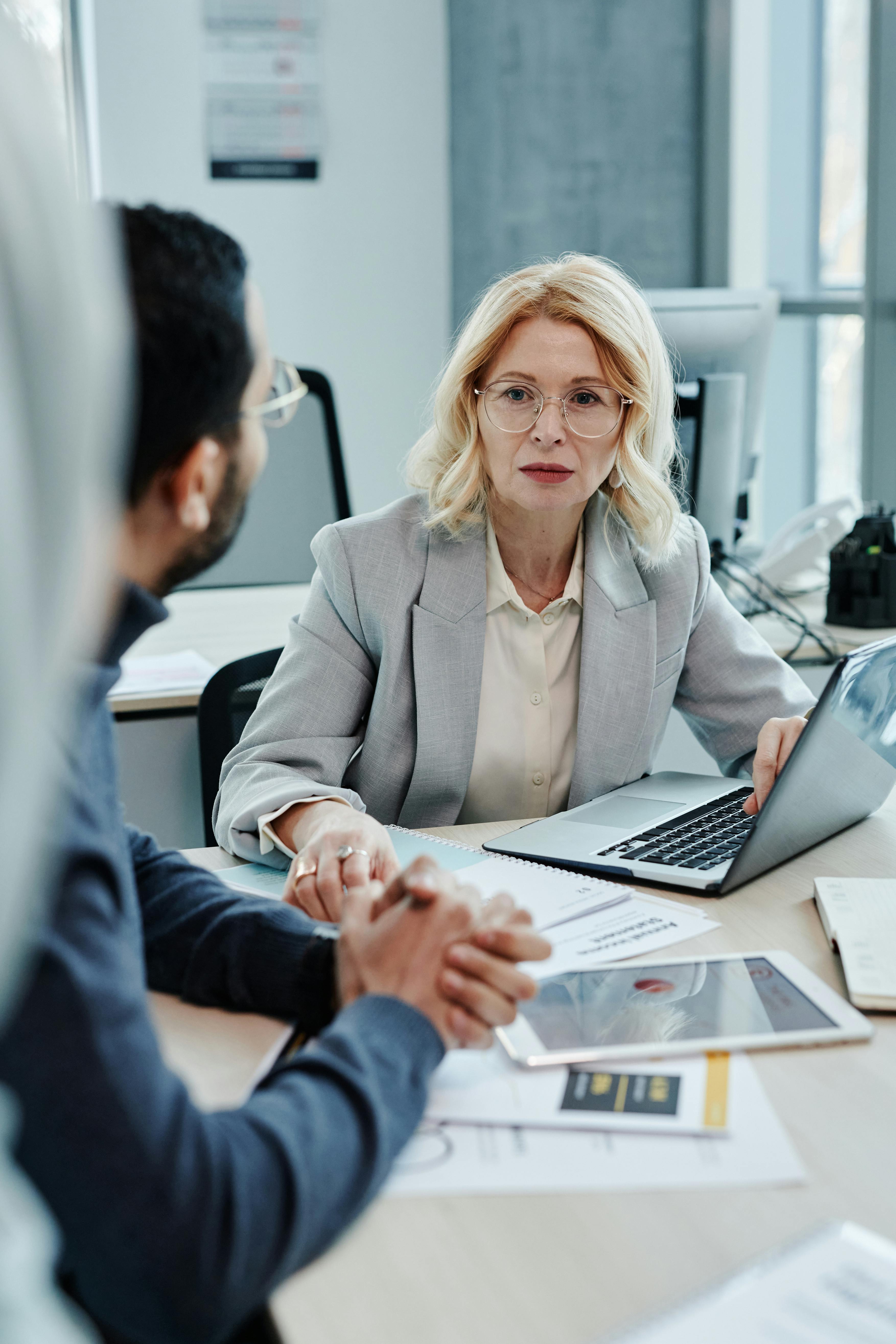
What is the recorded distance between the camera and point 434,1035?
758mm

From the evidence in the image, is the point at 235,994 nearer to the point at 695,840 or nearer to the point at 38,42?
the point at 695,840

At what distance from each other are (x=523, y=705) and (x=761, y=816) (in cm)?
51

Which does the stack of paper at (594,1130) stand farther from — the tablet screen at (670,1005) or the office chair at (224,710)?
the office chair at (224,710)

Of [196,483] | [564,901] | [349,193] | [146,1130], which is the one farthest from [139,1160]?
[349,193]

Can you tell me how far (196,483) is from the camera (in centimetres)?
67

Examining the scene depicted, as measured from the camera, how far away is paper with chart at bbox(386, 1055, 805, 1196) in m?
0.69

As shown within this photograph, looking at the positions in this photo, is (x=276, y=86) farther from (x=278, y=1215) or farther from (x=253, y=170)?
(x=278, y=1215)

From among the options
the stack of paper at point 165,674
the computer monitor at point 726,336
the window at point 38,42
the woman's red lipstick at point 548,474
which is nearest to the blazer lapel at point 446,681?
the woman's red lipstick at point 548,474

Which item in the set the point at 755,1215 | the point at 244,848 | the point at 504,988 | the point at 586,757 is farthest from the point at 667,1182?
the point at 586,757

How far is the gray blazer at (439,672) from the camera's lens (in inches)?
57.5

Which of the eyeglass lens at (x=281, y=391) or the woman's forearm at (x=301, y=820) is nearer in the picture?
the eyeglass lens at (x=281, y=391)

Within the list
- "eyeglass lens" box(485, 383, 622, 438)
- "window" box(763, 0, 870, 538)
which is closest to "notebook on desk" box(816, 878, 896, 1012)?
"eyeglass lens" box(485, 383, 622, 438)

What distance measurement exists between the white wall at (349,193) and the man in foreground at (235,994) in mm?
3195

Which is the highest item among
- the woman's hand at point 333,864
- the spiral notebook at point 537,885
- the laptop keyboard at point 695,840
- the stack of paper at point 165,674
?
the woman's hand at point 333,864
